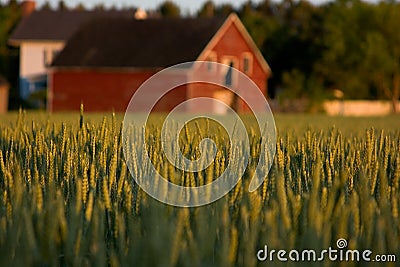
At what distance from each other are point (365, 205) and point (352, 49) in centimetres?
4984

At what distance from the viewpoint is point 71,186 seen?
393cm

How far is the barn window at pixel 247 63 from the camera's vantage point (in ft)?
A: 141

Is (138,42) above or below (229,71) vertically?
above

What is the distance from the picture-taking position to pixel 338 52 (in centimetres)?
5066

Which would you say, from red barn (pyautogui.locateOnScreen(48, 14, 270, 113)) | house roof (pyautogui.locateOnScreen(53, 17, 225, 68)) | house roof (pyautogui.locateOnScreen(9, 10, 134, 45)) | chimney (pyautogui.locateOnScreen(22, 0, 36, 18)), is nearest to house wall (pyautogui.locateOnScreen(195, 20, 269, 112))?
red barn (pyautogui.locateOnScreen(48, 14, 270, 113))

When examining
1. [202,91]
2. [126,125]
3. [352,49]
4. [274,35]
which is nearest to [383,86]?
[352,49]

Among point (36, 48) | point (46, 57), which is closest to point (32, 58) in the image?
point (36, 48)

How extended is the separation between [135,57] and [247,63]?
6.11 m

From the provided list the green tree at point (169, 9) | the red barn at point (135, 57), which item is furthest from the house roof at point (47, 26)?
the green tree at point (169, 9)

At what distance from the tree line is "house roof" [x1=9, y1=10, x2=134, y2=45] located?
184 inches

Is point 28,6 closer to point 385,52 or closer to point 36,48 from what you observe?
point 36,48

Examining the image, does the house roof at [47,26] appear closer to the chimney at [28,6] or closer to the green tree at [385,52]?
the chimney at [28,6]

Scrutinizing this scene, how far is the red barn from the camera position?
40.5 m

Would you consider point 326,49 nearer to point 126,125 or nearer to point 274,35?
point 274,35
